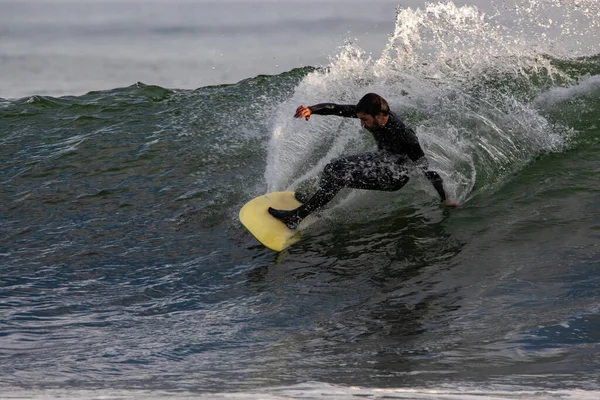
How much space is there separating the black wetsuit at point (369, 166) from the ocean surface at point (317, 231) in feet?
1.23

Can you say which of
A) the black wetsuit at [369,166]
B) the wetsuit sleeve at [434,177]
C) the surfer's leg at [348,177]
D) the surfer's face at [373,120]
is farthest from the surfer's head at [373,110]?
the wetsuit sleeve at [434,177]

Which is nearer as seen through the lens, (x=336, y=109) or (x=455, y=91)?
(x=336, y=109)

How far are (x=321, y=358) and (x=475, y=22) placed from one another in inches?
307

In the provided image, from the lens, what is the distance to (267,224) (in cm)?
776

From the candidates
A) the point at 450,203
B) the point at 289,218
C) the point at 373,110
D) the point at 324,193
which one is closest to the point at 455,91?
the point at 450,203

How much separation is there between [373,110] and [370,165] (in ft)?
1.93

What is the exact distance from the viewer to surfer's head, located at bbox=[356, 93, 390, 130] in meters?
7.50

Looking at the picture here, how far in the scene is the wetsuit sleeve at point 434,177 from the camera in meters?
7.95

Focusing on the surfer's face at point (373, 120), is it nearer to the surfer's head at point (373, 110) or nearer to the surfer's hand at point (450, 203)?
the surfer's head at point (373, 110)

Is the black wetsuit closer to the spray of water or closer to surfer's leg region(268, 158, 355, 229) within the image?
surfer's leg region(268, 158, 355, 229)

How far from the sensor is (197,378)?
4.18 meters

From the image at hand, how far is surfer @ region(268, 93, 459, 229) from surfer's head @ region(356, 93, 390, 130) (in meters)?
0.03

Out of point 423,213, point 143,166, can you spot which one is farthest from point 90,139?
point 423,213

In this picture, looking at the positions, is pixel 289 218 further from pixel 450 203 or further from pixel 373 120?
pixel 450 203
